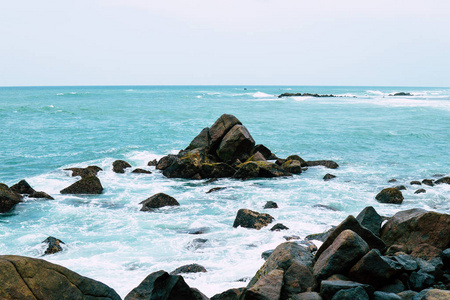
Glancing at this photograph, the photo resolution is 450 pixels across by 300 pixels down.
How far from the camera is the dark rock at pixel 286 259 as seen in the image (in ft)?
22.7

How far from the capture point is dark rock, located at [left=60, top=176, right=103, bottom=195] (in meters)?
16.0

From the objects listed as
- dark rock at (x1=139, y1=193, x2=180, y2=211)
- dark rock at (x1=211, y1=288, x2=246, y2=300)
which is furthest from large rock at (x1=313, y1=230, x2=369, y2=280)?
dark rock at (x1=139, y1=193, x2=180, y2=211)

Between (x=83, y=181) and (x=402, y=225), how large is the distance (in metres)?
13.0

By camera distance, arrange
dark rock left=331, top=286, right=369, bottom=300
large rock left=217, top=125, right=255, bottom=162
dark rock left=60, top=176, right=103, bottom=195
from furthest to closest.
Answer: large rock left=217, top=125, right=255, bottom=162 < dark rock left=60, top=176, right=103, bottom=195 < dark rock left=331, top=286, right=369, bottom=300

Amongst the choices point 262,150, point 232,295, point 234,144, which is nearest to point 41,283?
point 232,295

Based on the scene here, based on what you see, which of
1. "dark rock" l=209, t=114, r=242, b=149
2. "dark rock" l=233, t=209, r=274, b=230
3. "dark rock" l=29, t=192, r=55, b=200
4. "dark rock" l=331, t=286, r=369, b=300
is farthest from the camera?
"dark rock" l=209, t=114, r=242, b=149

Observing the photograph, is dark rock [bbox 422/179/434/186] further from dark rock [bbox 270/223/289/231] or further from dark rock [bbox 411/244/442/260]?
dark rock [bbox 411/244/442/260]

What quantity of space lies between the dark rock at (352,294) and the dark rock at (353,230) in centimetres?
178

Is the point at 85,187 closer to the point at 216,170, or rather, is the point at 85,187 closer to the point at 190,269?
the point at 216,170

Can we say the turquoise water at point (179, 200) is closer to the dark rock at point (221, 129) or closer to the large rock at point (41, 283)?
the large rock at point (41, 283)

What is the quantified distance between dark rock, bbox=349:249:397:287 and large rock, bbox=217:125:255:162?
14144 mm

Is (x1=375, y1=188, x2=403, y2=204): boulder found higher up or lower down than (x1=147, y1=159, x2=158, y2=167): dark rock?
higher up

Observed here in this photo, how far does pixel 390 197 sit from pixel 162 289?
1135 cm

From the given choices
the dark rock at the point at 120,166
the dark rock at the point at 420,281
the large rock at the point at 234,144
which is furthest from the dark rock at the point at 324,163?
the dark rock at the point at 420,281
